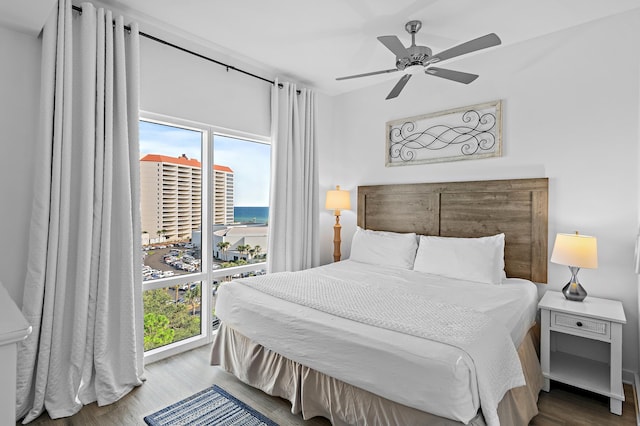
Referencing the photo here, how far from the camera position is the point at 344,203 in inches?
162

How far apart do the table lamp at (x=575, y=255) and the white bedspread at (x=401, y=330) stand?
0.91 feet

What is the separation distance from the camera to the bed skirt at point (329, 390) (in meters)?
1.69

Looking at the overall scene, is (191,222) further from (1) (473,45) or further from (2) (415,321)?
(1) (473,45)

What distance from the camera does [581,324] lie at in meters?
2.29

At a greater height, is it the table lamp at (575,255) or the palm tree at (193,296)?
the table lamp at (575,255)

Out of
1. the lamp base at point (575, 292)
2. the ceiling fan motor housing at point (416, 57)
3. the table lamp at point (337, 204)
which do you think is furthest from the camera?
the table lamp at point (337, 204)

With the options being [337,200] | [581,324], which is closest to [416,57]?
[337,200]

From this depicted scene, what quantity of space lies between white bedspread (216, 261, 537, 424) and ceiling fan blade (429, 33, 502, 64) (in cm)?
167

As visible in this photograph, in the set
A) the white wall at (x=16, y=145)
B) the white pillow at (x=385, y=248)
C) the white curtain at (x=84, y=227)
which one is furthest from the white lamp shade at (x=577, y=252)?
the white wall at (x=16, y=145)

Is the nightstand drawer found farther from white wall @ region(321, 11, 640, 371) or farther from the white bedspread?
white wall @ region(321, 11, 640, 371)

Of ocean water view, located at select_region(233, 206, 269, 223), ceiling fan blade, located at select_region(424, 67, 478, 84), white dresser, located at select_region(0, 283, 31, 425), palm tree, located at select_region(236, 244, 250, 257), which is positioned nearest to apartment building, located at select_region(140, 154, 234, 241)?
ocean water view, located at select_region(233, 206, 269, 223)

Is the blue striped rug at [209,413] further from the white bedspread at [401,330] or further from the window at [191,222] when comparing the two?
the window at [191,222]

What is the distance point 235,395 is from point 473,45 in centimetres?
285

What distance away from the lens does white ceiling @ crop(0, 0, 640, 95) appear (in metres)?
2.45
